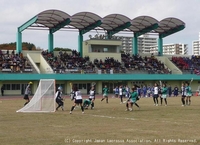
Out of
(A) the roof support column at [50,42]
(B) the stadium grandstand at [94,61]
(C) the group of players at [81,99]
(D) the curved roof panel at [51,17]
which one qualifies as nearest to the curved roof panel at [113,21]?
(B) the stadium grandstand at [94,61]

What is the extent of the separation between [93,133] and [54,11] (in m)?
45.3

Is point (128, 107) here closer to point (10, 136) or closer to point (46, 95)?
point (46, 95)

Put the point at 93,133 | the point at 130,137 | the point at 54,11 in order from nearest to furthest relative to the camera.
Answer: the point at 130,137, the point at 93,133, the point at 54,11

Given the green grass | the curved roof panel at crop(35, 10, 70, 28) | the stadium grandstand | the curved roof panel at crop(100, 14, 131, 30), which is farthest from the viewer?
the curved roof panel at crop(100, 14, 131, 30)

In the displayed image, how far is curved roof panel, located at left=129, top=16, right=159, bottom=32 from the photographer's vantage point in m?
67.7

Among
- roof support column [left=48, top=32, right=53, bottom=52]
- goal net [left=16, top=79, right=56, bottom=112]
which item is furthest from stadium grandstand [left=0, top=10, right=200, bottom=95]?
goal net [left=16, top=79, right=56, bottom=112]

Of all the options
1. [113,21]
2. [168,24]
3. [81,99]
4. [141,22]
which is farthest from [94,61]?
[81,99]

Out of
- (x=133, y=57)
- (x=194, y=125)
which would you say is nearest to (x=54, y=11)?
(x=133, y=57)

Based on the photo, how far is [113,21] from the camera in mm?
67188

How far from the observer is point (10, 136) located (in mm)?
14570

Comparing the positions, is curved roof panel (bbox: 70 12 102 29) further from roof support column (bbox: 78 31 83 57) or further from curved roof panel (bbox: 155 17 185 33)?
curved roof panel (bbox: 155 17 185 33)

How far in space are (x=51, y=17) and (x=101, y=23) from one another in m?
8.95

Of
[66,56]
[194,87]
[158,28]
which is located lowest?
[194,87]

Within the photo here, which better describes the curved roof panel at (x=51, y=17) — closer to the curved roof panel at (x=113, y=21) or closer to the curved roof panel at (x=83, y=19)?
the curved roof panel at (x=83, y=19)
